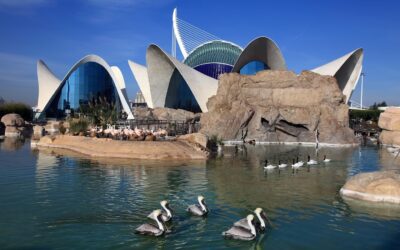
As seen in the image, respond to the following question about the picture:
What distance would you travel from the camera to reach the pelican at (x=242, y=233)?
33.3ft

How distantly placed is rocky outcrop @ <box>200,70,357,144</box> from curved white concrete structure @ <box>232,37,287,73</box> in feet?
59.8

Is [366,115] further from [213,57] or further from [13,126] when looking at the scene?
[13,126]

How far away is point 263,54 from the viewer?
68.9m

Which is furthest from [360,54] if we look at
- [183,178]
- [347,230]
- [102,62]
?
[347,230]

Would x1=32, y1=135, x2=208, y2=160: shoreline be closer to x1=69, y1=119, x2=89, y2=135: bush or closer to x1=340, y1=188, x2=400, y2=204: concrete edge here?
x1=69, y1=119, x2=89, y2=135: bush

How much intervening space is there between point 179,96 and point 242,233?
5973 cm

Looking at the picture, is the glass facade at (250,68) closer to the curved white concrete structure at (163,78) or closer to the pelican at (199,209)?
the curved white concrete structure at (163,78)

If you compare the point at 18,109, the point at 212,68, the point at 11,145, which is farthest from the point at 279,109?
the point at 18,109

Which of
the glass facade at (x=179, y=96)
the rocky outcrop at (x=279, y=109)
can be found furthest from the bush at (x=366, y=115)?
the rocky outcrop at (x=279, y=109)

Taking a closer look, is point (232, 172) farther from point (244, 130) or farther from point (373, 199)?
point (244, 130)

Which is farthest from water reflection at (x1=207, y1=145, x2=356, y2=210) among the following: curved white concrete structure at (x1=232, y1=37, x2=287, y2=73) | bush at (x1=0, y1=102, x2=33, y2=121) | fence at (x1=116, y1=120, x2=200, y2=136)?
bush at (x1=0, y1=102, x2=33, y2=121)

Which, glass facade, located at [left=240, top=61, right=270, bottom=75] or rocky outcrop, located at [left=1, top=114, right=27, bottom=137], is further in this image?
glass facade, located at [left=240, top=61, right=270, bottom=75]

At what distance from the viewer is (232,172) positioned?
21.2 meters

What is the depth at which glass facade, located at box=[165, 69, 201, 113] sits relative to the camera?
6638cm
